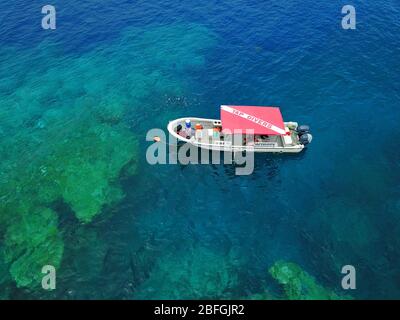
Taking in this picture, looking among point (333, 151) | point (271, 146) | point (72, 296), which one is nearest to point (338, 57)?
point (333, 151)

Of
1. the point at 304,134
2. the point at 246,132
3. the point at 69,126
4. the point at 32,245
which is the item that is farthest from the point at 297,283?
the point at 69,126

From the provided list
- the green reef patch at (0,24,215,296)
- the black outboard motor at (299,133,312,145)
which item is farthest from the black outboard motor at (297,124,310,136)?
the green reef patch at (0,24,215,296)

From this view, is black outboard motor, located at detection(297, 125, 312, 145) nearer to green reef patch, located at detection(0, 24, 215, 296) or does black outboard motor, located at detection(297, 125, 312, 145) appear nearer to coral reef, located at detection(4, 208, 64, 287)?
green reef patch, located at detection(0, 24, 215, 296)

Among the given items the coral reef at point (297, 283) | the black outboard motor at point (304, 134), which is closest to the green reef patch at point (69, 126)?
the black outboard motor at point (304, 134)

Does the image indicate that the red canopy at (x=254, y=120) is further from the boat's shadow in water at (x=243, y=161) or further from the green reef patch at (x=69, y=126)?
the green reef patch at (x=69, y=126)

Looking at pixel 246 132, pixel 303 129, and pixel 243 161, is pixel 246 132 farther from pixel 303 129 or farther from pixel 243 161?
pixel 303 129

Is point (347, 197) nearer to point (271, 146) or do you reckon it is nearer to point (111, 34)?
point (271, 146)
